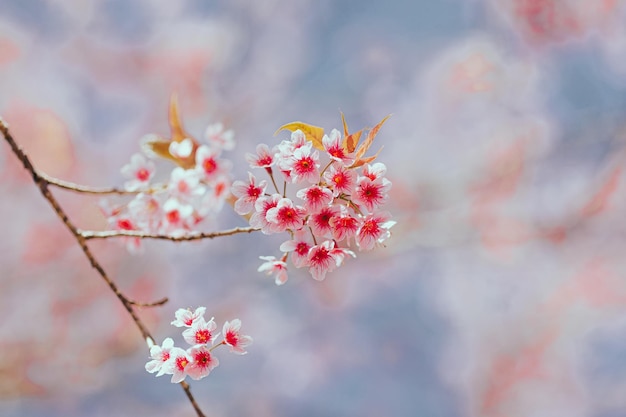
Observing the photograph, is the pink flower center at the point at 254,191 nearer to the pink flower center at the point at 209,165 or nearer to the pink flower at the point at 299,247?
the pink flower at the point at 299,247

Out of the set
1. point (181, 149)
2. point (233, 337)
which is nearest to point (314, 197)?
point (233, 337)

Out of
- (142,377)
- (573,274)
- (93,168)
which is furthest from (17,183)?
(573,274)

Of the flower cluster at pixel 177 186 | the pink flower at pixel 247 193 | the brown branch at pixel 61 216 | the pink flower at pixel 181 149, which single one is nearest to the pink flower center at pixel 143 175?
the flower cluster at pixel 177 186

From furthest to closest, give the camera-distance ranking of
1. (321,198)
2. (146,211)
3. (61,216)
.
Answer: (146,211) → (61,216) → (321,198)

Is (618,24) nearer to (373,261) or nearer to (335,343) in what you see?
(373,261)

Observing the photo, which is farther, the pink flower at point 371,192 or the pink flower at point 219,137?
the pink flower at point 219,137

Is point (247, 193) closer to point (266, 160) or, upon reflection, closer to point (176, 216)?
point (266, 160)

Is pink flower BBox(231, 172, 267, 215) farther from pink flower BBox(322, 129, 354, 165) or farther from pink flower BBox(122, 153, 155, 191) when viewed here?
pink flower BBox(122, 153, 155, 191)
